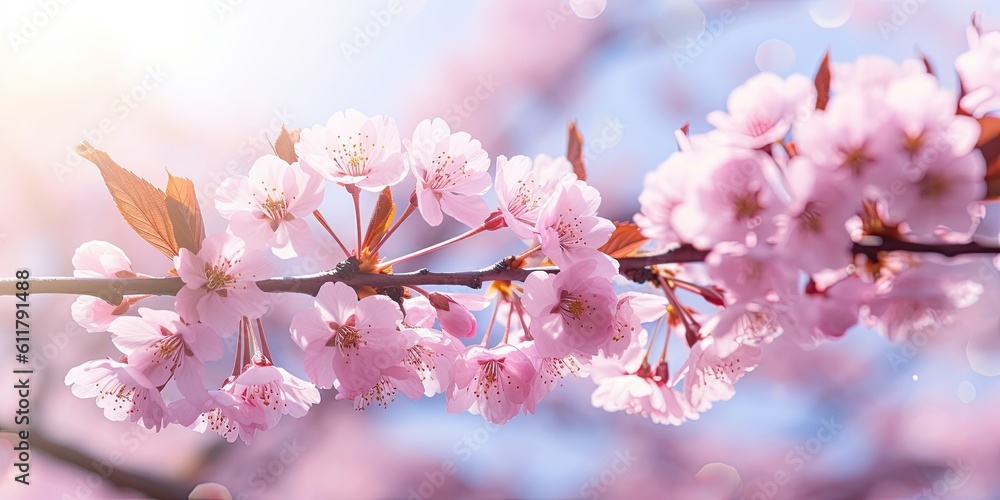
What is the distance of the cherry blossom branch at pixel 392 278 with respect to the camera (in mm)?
573

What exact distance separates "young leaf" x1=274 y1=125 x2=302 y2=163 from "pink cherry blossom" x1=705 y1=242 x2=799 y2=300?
571 mm

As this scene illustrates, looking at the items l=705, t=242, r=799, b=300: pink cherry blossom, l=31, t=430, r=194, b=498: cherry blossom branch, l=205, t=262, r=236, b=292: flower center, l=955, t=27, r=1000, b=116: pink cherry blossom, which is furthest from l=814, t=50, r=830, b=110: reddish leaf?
l=31, t=430, r=194, b=498: cherry blossom branch

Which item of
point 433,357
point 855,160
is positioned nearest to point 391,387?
point 433,357

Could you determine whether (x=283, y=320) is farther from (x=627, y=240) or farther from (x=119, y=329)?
(x=627, y=240)

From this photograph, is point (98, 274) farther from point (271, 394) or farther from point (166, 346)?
point (271, 394)

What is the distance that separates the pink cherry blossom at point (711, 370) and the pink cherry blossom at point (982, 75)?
15.3 inches

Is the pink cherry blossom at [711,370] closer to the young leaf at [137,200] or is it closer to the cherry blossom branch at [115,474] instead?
the young leaf at [137,200]

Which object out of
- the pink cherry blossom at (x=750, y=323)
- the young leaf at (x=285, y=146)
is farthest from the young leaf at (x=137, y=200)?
the pink cherry blossom at (x=750, y=323)

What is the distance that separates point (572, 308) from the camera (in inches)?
29.8

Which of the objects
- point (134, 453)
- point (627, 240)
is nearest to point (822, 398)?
point (627, 240)

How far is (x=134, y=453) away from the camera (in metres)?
2.58

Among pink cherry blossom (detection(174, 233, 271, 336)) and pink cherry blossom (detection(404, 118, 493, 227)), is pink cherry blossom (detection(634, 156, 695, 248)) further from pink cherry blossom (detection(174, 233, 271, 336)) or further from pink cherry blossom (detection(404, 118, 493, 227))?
pink cherry blossom (detection(174, 233, 271, 336))

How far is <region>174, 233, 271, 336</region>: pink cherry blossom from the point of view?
69cm

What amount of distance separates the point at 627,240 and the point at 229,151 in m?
2.36
